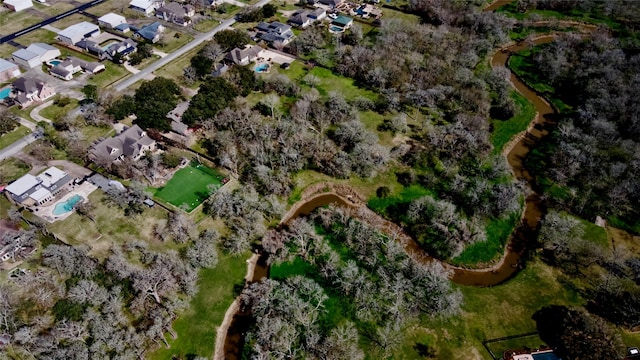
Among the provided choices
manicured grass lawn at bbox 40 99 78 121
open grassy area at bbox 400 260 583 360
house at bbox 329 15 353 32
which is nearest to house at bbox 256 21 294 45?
house at bbox 329 15 353 32

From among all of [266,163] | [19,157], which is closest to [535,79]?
[266,163]

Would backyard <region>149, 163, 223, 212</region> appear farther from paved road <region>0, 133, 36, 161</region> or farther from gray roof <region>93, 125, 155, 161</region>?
paved road <region>0, 133, 36, 161</region>

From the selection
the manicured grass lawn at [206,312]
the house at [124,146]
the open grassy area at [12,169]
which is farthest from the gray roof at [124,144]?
the manicured grass lawn at [206,312]

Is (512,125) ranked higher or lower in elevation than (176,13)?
lower

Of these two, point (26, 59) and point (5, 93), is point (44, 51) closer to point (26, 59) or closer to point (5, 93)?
point (26, 59)

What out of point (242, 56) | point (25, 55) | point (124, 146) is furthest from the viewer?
point (242, 56)

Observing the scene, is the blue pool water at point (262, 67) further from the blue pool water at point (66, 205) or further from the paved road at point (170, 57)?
the blue pool water at point (66, 205)

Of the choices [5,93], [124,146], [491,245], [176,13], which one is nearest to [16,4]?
[5,93]
